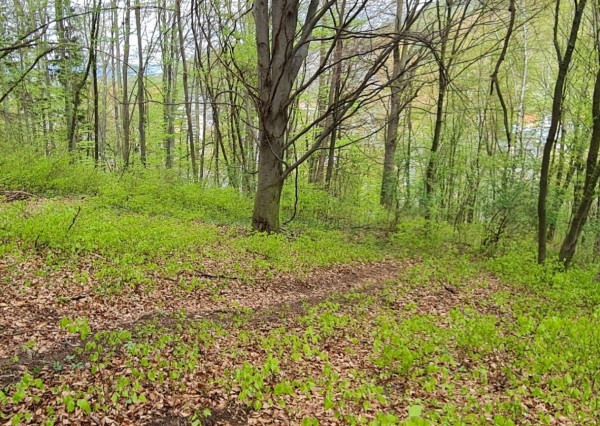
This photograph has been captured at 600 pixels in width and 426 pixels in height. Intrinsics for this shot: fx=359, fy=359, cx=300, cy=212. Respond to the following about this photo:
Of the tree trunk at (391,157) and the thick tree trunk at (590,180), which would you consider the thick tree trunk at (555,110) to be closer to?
the thick tree trunk at (590,180)

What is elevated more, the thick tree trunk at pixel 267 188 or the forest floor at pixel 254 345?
the thick tree trunk at pixel 267 188

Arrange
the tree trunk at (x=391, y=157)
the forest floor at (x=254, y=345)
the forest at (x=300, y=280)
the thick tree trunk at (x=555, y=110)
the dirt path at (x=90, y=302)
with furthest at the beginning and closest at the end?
the tree trunk at (x=391, y=157), the thick tree trunk at (x=555, y=110), the dirt path at (x=90, y=302), the forest at (x=300, y=280), the forest floor at (x=254, y=345)

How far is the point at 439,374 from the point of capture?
408cm

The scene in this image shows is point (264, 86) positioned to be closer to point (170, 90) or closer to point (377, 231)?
point (377, 231)

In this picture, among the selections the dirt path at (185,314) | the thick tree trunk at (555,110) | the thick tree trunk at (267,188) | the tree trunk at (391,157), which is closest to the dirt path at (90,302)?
the dirt path at (185,314)

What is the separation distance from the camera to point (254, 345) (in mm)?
4469

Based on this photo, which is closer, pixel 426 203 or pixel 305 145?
pixel 426 203

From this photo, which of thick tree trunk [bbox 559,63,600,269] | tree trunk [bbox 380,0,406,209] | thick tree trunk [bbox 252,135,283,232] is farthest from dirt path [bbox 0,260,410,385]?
tree trunk [bbox 380,0,406,209]

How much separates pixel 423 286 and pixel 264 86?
575 cm

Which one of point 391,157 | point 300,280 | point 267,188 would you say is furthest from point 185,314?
point 391,157

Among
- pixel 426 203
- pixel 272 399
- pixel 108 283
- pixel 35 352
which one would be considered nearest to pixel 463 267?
pixel 426 203

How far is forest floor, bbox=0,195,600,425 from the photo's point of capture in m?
3.22

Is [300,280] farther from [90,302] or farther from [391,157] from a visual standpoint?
[391,157]

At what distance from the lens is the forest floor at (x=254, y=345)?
3.22 m
